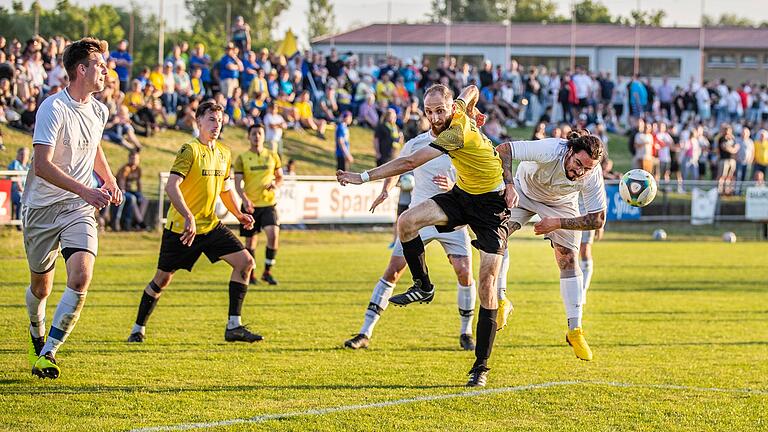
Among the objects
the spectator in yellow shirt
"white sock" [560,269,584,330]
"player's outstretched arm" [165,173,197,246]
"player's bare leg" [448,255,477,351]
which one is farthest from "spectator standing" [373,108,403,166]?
"player's outstretched arm" [165,173,197,246]

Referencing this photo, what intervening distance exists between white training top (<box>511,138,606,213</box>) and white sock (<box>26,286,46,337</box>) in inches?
155

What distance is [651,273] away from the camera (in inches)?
795

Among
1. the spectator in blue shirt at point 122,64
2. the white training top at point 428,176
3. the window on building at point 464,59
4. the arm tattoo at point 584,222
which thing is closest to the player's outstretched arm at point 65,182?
the arm tattoo at point 584,222

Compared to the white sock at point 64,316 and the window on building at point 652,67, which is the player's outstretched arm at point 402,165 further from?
the window on building at point 652,67

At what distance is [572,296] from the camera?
10.1 m

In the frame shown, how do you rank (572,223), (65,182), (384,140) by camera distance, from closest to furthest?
(65,182)
(572,223)
(384,140)

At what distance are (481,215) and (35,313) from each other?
357 centimetres

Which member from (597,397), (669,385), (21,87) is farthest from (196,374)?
(21,87)

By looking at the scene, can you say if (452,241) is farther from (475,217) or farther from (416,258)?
(475,217)

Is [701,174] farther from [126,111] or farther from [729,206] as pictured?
[126,111]

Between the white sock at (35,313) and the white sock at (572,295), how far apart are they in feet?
14.8

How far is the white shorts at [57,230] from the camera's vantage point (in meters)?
8.06

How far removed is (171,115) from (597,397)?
72.0ft

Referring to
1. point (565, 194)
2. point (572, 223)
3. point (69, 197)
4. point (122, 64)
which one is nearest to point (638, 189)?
point (565, 194)
